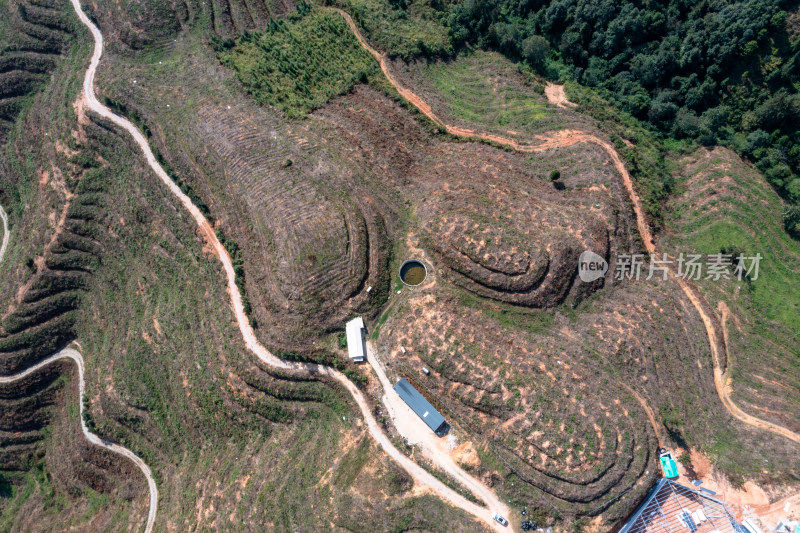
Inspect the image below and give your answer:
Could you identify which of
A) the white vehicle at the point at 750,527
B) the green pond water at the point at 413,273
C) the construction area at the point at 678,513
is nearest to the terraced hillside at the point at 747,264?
the white vehicle at the point at 750,527

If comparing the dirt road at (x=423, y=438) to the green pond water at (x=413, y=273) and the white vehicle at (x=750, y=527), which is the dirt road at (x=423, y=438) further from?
the white vehicle at (x=750, y=527)

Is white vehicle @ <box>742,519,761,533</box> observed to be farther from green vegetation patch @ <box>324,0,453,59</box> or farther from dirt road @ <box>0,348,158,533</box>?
green vegetation patch @ <box>324,0,453,59</box>

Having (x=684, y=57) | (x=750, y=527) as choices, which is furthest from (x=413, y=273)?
(x=684, y=57)

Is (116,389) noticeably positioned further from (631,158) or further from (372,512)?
(631,158)

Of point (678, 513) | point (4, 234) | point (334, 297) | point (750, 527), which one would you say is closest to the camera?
point (750, 527)

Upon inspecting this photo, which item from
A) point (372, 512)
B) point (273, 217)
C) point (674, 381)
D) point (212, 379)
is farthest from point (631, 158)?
point (212, 379)

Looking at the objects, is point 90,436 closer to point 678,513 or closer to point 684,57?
point 678,513
